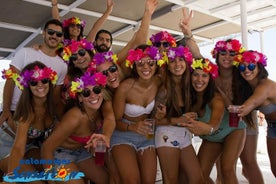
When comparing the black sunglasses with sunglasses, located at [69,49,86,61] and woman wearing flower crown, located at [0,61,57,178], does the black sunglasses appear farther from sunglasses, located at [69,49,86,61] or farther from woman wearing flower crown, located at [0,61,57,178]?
woman wearing flower crown, located at [0,61,57,178]

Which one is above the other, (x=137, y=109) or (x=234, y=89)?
(x=234, y=89)

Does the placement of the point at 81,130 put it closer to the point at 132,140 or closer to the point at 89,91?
the point at 89,91

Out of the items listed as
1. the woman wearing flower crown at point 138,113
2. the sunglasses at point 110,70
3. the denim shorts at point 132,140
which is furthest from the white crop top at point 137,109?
the sunglasses at point 110,70

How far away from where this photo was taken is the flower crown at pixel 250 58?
3551mm

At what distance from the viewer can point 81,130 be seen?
10.3 ft

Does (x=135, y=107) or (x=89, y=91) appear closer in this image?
(x=89, y=91)

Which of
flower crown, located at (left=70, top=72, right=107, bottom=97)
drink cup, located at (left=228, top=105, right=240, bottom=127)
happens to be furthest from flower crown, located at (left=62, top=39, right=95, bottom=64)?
drink cup, located at (left=228, top=105, right=240, bottom=127)

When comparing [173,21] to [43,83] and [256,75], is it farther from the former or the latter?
[43,83]

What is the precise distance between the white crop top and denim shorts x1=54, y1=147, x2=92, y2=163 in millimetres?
677

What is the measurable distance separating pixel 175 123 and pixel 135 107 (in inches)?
20.3

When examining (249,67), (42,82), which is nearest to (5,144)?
(42,82)

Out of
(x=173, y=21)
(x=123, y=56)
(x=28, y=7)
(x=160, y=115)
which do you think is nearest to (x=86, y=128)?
(x=160, y=115)

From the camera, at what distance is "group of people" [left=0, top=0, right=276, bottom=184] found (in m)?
3.08

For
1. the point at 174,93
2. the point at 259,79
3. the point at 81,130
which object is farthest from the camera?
the point at 259,79
